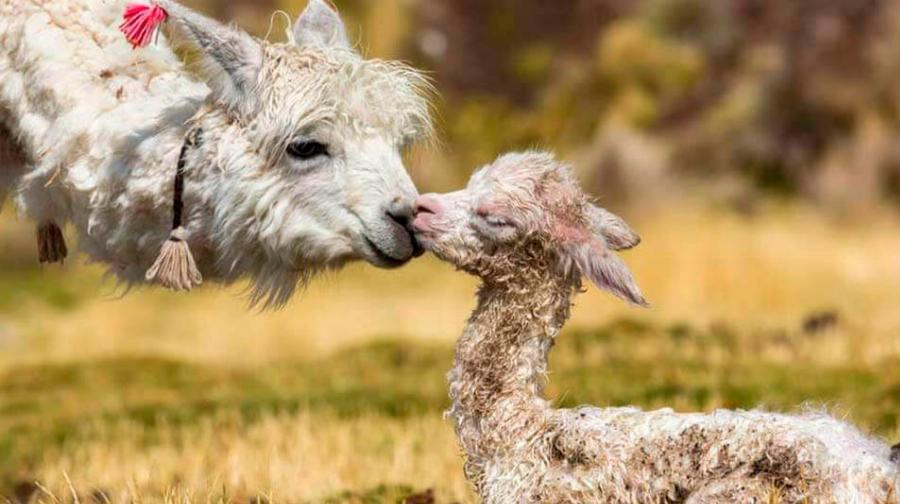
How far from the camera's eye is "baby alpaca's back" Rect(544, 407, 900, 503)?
195 inches

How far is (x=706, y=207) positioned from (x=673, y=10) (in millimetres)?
7986

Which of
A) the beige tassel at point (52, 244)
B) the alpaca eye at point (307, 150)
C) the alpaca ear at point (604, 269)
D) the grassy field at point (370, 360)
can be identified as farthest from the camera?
the grassy field at point (370, 360)

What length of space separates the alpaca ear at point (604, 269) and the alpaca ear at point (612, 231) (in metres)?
0.12

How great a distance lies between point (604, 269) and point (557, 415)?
0.54m

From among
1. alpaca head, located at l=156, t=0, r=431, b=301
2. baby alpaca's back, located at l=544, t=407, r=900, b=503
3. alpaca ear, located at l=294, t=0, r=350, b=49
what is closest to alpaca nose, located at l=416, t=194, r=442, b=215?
alpaca head, located at l=156, t=0, r=431, b=301

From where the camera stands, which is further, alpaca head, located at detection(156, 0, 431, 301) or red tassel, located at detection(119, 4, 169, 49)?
red tassel, located at detection(119, 4, 169, 49)

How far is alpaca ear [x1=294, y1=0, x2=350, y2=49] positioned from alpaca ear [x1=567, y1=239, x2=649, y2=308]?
75.1 inches

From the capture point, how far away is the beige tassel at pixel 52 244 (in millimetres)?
7705

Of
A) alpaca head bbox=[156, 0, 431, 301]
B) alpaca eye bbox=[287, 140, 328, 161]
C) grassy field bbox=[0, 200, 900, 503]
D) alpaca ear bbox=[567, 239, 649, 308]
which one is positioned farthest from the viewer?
grassy field bbox=[0, 200, 900, 503]

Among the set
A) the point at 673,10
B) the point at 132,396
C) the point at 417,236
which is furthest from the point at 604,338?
the point at 673,10

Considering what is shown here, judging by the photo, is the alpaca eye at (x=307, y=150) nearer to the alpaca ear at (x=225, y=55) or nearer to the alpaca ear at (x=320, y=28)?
the alpaca ear at (x=225, y=55)

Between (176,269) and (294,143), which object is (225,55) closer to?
(294,143)

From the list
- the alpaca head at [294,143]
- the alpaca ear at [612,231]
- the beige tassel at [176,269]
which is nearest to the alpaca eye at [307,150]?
the alpaca head at [294,143]

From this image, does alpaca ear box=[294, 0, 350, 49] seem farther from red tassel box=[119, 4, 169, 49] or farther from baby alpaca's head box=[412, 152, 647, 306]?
baby alpaca's head box=[412, 152, 647, 306]
